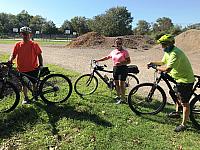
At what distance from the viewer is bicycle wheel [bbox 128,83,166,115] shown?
7.60 m

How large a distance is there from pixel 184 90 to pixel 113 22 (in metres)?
67.3

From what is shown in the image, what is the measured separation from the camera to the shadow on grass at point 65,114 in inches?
279

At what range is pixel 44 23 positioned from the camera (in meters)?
98.9

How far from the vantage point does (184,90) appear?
6.66 metres

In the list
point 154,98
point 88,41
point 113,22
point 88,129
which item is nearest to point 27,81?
point 88,129

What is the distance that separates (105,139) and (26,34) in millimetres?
3070

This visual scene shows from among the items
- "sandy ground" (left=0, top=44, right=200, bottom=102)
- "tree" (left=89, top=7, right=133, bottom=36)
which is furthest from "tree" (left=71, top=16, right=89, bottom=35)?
"sandy ground" (left=0, top=44, right=200, bottom=102)

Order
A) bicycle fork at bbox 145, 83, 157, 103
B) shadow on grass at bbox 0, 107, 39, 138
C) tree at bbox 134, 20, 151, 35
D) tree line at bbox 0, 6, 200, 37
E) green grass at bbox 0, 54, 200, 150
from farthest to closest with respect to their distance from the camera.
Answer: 1. tree at bbox 134, 20, 151, 35
2. tree line at bbox 0, 6, 200, 37
3. bicycle fork at bbox 145, 83, 157, 103
4. shadow on grass at bbox 0, 107, 39, 138
5. green grass at bbox 0, 54, 200, 150

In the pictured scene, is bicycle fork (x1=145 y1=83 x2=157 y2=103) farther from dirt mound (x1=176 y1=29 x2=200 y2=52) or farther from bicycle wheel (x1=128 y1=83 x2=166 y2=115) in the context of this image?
dirt mound (x1=176 y1=29 x2=200 y2=52)

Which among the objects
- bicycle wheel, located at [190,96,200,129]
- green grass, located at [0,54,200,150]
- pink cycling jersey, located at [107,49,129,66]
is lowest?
green grass, located at [0,54,200,150]

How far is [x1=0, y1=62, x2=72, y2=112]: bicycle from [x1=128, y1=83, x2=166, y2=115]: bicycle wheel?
5.73 ft

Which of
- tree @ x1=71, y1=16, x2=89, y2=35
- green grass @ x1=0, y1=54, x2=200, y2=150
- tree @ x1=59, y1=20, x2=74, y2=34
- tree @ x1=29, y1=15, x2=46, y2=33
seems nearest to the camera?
green grass @ x1=0, y1=54, x2=200, y2=150

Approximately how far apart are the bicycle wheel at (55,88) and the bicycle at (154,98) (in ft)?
5.79

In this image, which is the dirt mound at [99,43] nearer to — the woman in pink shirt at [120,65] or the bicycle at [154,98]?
the woman in pink shirt at [120,65]
